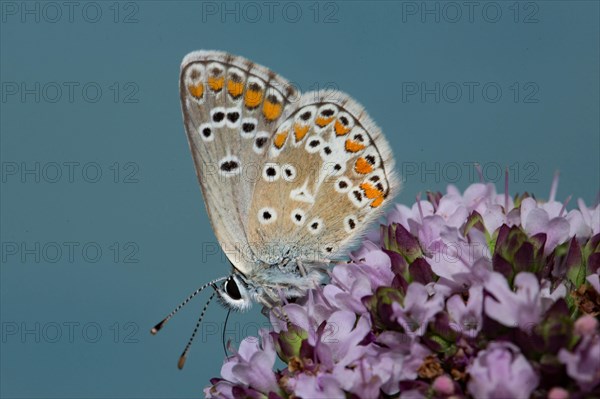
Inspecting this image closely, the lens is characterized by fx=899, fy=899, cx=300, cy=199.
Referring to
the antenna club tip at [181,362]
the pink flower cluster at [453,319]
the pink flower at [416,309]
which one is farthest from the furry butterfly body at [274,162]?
the pink flower at [416,309]

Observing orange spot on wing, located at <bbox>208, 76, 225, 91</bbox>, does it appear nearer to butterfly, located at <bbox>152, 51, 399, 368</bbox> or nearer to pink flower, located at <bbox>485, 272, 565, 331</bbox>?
butterfly, located at <bbox>152, 51, 399, 368</bbox>

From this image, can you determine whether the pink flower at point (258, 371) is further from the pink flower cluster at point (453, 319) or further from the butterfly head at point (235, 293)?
the butterfly head at point (235, 293)

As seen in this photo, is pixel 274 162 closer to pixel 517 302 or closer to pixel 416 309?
pixel 416 309

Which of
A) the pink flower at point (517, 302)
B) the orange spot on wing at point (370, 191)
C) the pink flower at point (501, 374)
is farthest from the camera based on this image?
the orange spot on wing at point (370, 191)

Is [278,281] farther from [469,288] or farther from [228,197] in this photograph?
[469,288]

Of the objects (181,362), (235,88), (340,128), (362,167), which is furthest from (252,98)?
(181,362)

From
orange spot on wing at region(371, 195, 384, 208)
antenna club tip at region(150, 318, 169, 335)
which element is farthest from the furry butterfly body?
antenna club tip at region(150, 318, 169, 335)
